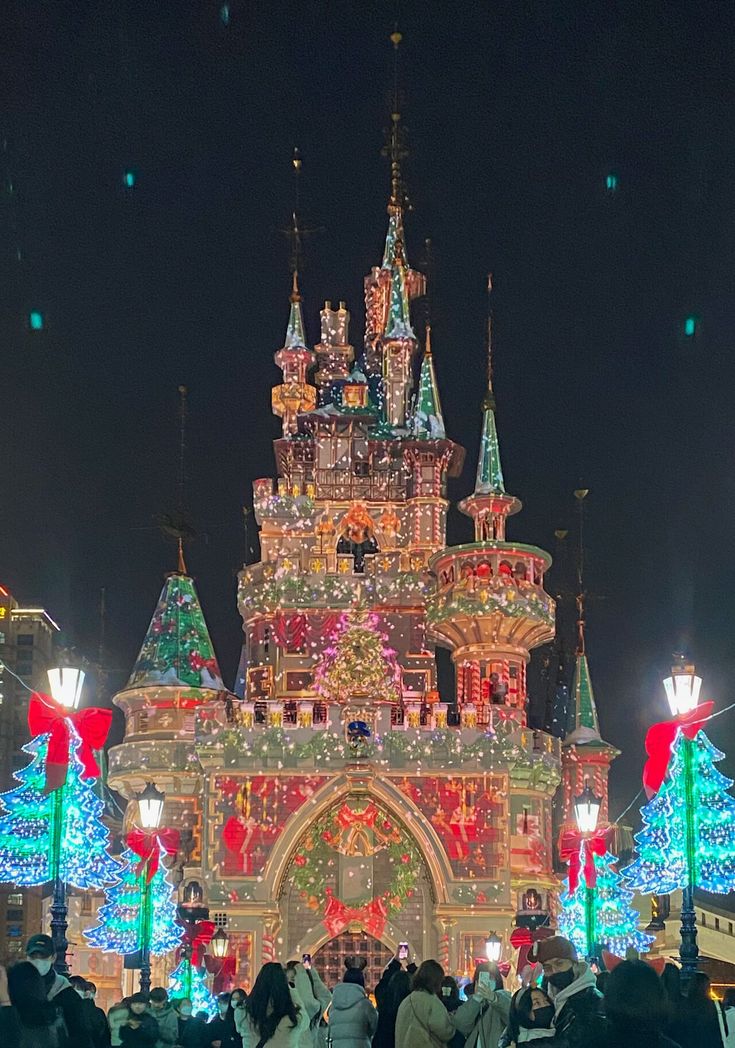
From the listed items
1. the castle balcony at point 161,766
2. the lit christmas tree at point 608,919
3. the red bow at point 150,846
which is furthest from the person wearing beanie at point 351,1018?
the castle balcony at point 161,766

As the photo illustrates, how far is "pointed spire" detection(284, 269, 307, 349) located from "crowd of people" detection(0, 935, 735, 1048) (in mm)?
37321

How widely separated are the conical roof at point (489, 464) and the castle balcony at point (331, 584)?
2946 mm

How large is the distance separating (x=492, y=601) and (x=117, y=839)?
16.0m

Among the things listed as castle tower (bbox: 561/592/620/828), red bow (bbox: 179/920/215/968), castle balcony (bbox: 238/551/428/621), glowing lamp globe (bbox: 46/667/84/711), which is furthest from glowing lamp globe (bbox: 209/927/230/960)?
glowing lamp globe (bbox: 46/667/84/711)

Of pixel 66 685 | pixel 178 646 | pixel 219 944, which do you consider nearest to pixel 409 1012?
pixel 66 685

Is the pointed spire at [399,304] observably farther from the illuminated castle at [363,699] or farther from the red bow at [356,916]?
Result: the red bow at [356,916]

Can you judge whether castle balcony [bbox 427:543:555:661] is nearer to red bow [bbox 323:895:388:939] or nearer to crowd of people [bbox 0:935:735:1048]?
red bow [bbox 323:895:388:939]

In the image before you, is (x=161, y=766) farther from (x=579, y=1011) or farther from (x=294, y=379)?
(x=579, y=1011)

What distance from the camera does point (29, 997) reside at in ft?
30.0

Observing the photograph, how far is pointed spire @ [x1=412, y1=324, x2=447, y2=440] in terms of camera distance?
51.4 m

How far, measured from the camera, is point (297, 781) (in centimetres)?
4456

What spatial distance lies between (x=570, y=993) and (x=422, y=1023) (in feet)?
8.18

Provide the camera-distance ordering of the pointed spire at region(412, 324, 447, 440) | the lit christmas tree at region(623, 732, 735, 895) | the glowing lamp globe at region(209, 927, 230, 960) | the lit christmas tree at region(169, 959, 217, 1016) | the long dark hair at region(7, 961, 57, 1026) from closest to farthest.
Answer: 1. the long dark hair at region(7, 961, 57, 1026)
2. the lit christmas tree at region(623, 732, 735, 895)
3. the lit christmas tree at region(169, 959, 217, 1016)
4. the glowing lamp globe at region(209, 927, 230, 960)
5. the pointed spire at region(412, 324, 447, 440)

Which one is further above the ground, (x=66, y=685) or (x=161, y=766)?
(x=161, y=766)
